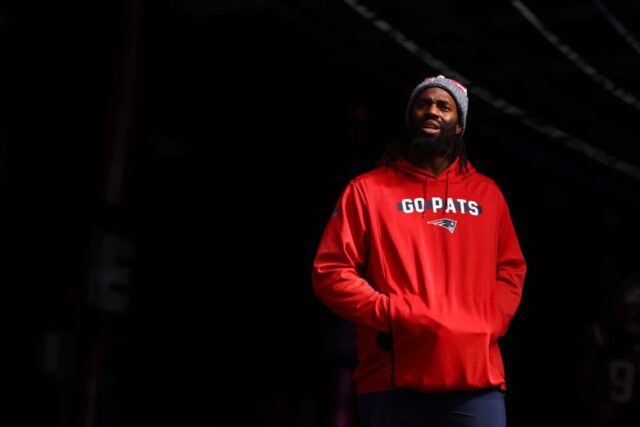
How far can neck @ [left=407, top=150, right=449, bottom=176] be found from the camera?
2.61 m

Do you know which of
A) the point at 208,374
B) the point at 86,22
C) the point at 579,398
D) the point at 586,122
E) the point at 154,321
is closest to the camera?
the point at 86,22

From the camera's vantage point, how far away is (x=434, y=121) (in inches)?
100

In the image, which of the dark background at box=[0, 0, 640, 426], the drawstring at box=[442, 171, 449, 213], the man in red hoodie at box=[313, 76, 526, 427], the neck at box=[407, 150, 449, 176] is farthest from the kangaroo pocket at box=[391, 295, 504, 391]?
the dark background at box=[0, 0, 640, 426]

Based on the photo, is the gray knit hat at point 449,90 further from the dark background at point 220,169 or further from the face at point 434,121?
the dark background at point 220,169

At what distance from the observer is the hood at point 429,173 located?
262cm

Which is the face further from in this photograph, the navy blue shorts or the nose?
the navy blue shorts

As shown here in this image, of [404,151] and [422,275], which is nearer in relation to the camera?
[422,275]

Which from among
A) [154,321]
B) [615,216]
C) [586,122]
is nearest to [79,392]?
[154,321]

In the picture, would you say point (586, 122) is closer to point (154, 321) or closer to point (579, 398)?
point (579, 398)

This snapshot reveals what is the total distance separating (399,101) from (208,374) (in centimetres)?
210

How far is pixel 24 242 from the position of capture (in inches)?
153

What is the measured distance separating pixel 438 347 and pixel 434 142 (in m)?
0.57

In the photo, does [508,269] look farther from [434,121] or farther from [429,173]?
[434,121]

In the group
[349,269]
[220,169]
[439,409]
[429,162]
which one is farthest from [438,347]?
[220,169]
